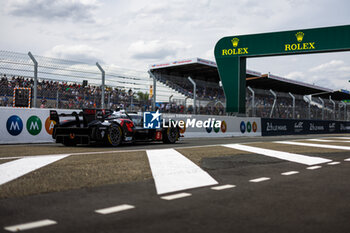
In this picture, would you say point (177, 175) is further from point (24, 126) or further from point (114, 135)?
point (24, 126)

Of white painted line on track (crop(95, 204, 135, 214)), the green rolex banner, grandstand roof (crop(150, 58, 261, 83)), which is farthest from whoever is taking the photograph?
grandstand roof (crop(150, 58, 261, 83))

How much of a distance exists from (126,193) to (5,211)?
131 centimetres

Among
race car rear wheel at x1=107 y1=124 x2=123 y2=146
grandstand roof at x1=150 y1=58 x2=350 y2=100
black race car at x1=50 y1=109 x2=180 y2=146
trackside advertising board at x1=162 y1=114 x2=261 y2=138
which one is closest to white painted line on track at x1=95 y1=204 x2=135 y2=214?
black race car at x1=50 y1=109 x2=180 y2=146

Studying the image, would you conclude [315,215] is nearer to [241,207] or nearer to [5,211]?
[241,207]

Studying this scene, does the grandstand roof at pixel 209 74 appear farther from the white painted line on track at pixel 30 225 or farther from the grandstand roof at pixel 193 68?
the white painted line on track at pixel 30 225

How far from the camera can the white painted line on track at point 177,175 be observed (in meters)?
4.74

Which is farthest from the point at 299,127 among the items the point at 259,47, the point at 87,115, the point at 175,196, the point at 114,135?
the point at 175,196

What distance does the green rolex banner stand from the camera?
2300 centimetres

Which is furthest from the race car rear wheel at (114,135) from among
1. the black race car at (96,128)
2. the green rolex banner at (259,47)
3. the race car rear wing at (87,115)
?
the green rolex banner at (259,47)

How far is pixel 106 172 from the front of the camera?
566 centimetres

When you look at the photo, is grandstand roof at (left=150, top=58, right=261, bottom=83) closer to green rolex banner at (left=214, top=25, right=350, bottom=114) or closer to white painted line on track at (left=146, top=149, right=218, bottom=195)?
green rolex banner at (left=214, top=25, right=350, bottom=114)

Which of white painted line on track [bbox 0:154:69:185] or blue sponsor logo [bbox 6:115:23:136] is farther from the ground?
blue sponsor logo [bbox 6:115:23:136]

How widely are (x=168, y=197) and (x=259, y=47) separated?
22081mm

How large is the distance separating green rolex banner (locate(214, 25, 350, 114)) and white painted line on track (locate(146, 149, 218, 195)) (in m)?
18.0
